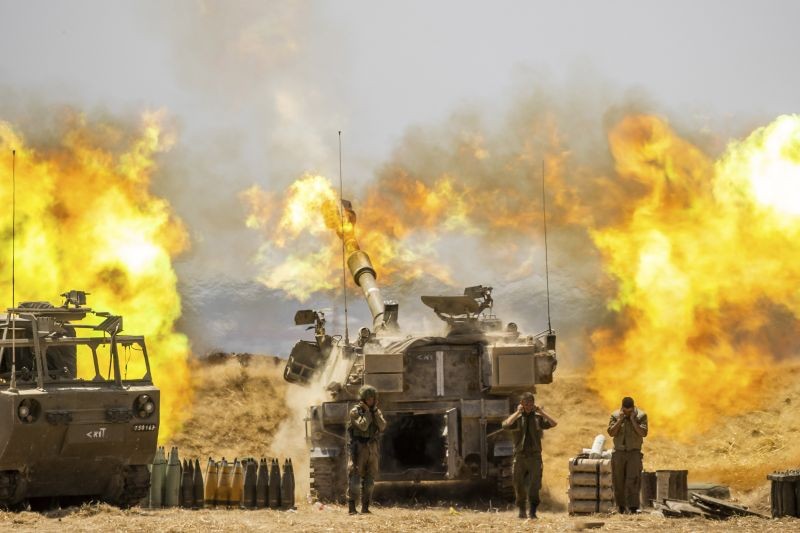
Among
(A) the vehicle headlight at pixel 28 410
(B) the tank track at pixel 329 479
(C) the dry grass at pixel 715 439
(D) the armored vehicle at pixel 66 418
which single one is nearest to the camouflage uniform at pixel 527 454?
(B) the tank track at pixel 329 479

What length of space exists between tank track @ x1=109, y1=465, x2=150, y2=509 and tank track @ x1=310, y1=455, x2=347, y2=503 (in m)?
4.22

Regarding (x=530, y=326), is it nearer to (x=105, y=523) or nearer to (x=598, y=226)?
(x=598, y=226)

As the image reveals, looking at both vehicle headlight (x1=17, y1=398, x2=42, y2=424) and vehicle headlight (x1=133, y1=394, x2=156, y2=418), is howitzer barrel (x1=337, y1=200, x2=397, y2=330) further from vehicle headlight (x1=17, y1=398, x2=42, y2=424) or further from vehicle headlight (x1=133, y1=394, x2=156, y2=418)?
vehicle headlight (x1=17, y1=398, x2=42, y2=424)

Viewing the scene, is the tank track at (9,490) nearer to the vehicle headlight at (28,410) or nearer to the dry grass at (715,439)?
the vehicle headlight at (28,410)

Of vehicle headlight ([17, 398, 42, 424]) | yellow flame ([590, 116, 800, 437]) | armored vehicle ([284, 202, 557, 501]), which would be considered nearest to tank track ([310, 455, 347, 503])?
armored vehicle ([284, 202, 557, 501])

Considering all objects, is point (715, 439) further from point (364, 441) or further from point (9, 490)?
point (9, 490)

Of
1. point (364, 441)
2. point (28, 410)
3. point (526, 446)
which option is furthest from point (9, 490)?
point (526, 446)

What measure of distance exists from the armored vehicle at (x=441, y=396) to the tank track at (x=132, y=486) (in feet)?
14.0

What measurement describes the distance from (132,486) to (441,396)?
621 centimetres

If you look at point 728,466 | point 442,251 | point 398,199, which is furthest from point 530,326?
point 728,466

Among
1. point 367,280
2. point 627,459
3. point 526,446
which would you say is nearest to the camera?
point 526,446

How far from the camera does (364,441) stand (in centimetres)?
2095

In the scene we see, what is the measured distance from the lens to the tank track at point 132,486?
20.8m

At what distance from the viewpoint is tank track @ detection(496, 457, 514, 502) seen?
24453mm
